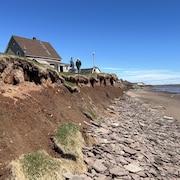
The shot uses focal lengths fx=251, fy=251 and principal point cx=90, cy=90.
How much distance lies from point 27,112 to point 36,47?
45422 millimetres

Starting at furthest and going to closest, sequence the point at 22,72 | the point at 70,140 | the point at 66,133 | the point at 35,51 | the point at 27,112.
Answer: the point at 35,51
the point at 22,72
the point at 27,112
the point at 66,133
the point at 70,140

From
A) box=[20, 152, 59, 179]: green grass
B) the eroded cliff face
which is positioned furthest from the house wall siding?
box=[20, 152, 59, 179]: green grass

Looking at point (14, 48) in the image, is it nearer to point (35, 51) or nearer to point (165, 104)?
point (35, 51)

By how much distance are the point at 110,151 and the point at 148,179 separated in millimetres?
2028

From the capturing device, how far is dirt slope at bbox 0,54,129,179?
761cm

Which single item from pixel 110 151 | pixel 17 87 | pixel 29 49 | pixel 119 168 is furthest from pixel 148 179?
pixel 29 49

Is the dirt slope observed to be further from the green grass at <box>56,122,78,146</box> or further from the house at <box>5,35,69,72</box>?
the house at <box>5,35,69,72</box>

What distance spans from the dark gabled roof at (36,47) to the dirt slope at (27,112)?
3782 cm

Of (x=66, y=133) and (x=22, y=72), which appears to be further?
(x=22, y=72)

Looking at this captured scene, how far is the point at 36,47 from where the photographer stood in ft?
174

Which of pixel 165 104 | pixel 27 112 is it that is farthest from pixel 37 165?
pixel 165 104

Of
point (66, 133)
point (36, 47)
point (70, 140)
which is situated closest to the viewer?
point (70, 140)

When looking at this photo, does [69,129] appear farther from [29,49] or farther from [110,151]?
[29,49]

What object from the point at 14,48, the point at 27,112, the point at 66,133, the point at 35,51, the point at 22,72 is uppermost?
the point at 14,48
